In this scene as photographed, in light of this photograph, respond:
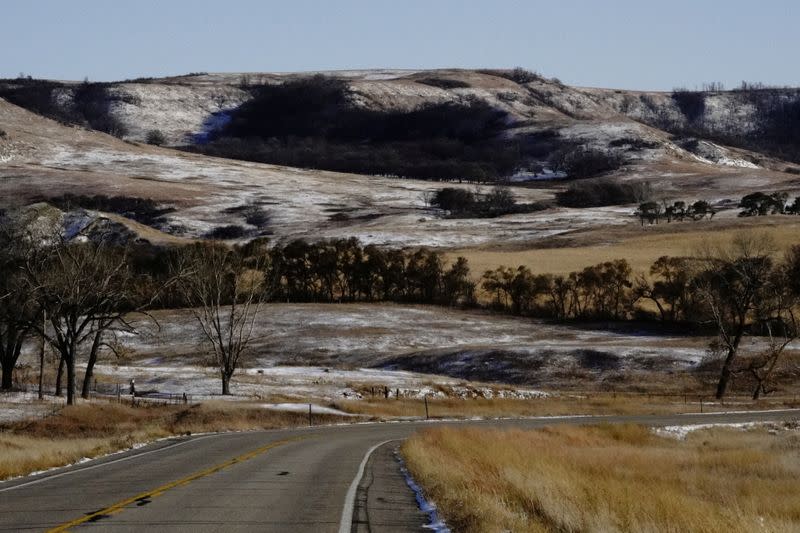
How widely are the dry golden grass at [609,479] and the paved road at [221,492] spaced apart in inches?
43.2

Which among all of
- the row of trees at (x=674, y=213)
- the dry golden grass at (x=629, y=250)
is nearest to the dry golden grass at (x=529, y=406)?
the dry golden grass at (x=629, y=250)

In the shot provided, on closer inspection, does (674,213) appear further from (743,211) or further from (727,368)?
(727,368)

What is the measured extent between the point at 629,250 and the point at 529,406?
287 feet

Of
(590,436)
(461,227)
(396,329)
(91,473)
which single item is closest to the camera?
(91,473)

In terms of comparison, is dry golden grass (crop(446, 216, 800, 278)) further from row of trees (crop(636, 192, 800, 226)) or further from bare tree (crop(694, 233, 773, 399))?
bare tree (crop(694, 233, 773, 399))

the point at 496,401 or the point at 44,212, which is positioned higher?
the point at 44,212

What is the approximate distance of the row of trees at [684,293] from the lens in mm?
70750

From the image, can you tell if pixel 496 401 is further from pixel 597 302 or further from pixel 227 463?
pixel 597 302

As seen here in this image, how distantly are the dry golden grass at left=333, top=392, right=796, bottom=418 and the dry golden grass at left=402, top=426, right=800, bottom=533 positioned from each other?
13593 millimetres

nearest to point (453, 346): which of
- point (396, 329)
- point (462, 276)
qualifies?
point (396, 329)

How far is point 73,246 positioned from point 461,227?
128 metres

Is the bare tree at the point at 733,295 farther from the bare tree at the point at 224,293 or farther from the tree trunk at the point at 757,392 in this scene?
the bare tree at the point at 224,293

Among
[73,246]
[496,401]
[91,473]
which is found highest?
[73,246]

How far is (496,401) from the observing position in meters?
58.7
